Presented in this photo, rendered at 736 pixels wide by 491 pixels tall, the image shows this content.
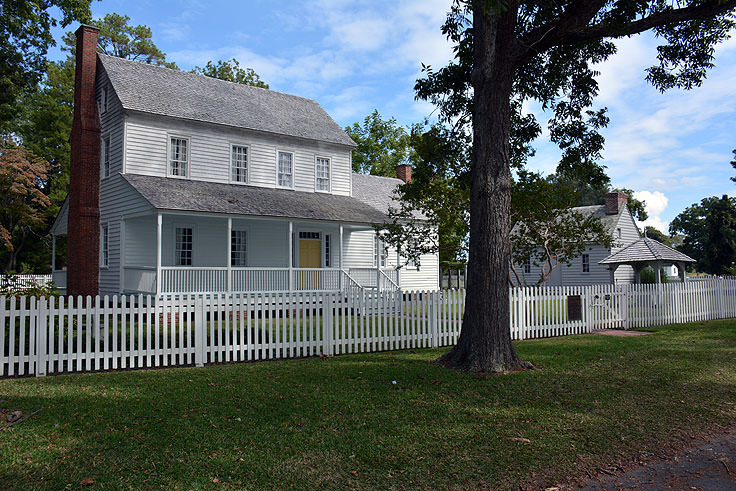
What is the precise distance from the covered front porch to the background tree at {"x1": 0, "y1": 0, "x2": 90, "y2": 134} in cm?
Answer: 796

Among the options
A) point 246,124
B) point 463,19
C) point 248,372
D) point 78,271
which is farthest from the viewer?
point 246,124

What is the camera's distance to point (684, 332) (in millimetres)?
14945

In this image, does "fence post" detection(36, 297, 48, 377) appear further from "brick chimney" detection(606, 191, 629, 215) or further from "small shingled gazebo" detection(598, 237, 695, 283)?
"brick chimney" detection(606, 191, 629, 215)

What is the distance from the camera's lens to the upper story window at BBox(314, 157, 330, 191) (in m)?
25.0

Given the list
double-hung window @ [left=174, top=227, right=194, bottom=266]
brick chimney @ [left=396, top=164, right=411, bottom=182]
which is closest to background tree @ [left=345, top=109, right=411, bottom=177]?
brick chimney @ [left=396, top=164, right=411, bottom=182]

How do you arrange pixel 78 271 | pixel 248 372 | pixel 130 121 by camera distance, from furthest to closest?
pixel 130 121, pixel 78 271, pixel 248 372

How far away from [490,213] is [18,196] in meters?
31.7

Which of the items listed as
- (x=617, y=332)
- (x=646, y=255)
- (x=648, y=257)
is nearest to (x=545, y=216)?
(x=617, y=332)

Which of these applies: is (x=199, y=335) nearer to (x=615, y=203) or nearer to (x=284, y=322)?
(x=284, y=322)

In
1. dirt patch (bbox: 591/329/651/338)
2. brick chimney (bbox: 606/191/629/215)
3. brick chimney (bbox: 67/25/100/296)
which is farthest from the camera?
brick chimney (bbox: 606/191/629/215)

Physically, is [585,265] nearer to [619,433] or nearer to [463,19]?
[463,19]

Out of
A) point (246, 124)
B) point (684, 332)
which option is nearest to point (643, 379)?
point (684, 332)

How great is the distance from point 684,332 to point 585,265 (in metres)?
24.3

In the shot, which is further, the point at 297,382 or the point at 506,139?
the point at 506,139
